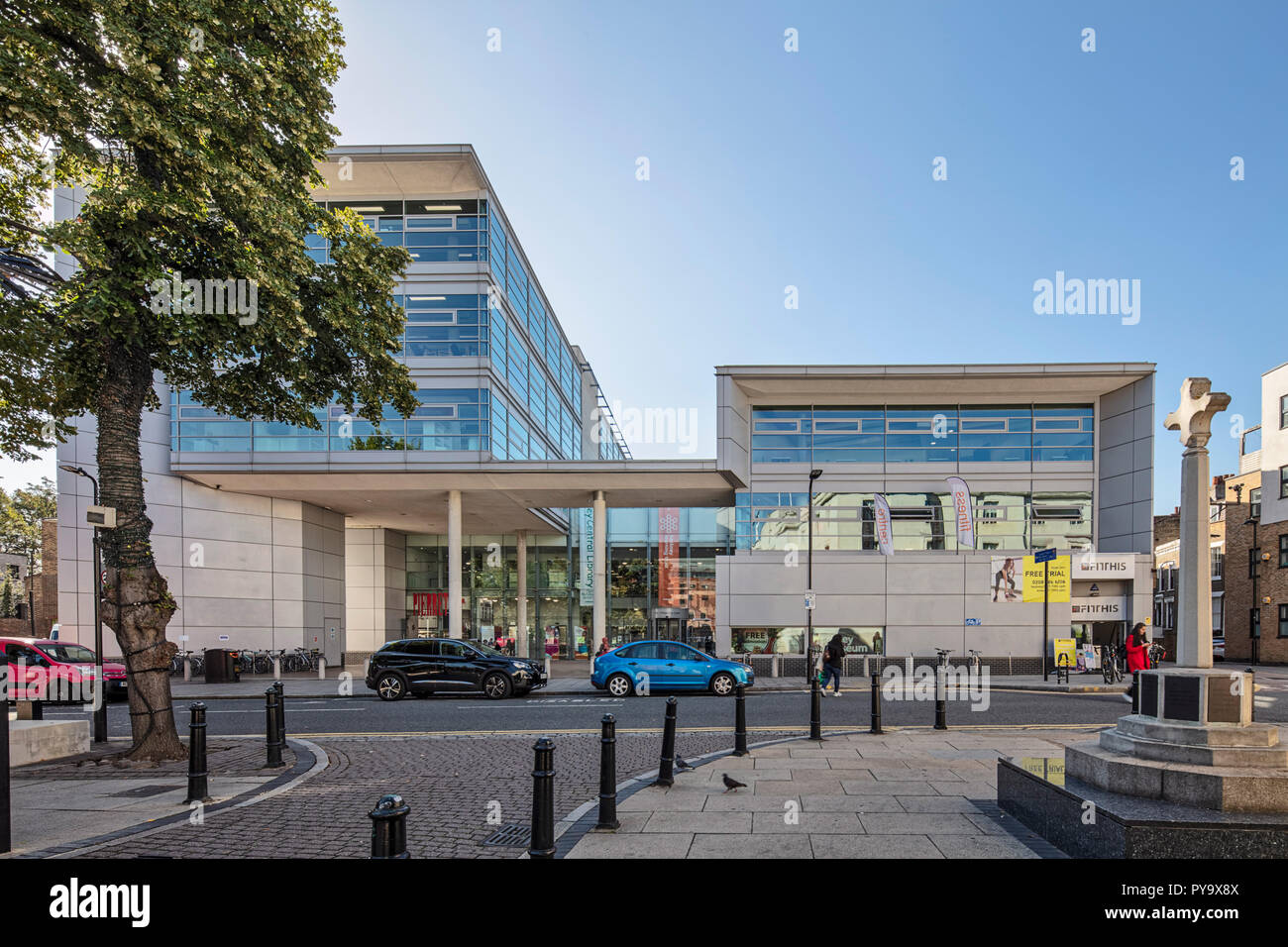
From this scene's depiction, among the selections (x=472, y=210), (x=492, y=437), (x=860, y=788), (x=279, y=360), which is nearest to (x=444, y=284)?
(x=472, y=210)

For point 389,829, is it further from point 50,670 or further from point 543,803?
point 50,670

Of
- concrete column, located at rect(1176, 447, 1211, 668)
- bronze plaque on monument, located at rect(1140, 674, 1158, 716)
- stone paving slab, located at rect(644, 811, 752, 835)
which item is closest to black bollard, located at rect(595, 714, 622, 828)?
stone paving slab, located at rect(644, 811, 752, 835)

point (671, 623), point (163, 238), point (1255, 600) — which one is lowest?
point (671, 623)

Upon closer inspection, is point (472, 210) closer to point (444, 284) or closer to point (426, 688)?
point (444, 284)

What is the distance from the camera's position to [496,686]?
62.0 feet

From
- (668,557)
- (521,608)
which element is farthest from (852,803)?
(668,557)

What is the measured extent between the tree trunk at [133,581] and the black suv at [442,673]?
9144mm

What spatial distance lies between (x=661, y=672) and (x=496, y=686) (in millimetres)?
4509

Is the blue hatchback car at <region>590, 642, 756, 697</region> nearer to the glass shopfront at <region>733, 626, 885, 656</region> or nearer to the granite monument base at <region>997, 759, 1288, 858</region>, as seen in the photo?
the glass shopfront at <region>733, 626, 885, 656</region>

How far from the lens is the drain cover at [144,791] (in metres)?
7.98

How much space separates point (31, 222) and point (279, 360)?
4175 mm

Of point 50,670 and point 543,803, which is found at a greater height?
point 543,803
